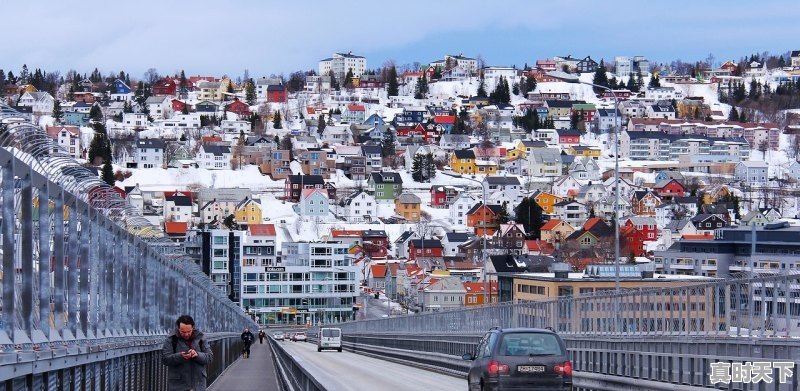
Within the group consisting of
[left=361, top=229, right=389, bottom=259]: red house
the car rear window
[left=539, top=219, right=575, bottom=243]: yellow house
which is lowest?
[left=361, top=229, right=389, bottom=259]: red house

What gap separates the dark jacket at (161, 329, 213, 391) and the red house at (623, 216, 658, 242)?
16912 cm

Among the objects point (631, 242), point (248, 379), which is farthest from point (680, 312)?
point (631, 242)

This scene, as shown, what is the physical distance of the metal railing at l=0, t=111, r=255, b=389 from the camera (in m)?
12.2

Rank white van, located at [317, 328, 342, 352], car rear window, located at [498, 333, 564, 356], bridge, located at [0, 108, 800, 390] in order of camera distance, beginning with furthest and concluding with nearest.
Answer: white van, located at [317, 328, 342, 352]
car rear window, located at [498, 333, 564, 356]
bridge, located at [0, 108, 800, 390]

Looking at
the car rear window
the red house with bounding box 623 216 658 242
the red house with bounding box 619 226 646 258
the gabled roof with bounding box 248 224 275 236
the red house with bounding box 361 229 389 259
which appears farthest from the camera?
the red house with bounding box 361 229 389 259

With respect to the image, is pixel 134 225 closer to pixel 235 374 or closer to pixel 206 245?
pixel 235 374

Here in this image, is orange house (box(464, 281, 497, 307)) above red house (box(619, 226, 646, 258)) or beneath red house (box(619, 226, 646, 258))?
beneath

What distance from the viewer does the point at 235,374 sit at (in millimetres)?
40969

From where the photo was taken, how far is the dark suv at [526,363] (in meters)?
19.7

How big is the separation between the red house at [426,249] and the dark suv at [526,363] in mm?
149329

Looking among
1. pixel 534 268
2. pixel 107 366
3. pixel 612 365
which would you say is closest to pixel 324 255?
pixel 534 268

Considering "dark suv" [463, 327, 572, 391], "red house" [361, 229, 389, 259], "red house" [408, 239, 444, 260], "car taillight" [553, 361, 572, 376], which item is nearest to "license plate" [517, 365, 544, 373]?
"dark suv" [463, 327, 572, 391]

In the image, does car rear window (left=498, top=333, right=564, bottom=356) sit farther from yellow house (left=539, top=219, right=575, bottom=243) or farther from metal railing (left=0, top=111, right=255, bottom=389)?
yellow house (left=539, top=219, right=575, bottom=243)

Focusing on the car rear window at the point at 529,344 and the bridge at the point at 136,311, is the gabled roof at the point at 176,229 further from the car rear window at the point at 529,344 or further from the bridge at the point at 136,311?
the car rear window at the point at 529,344
